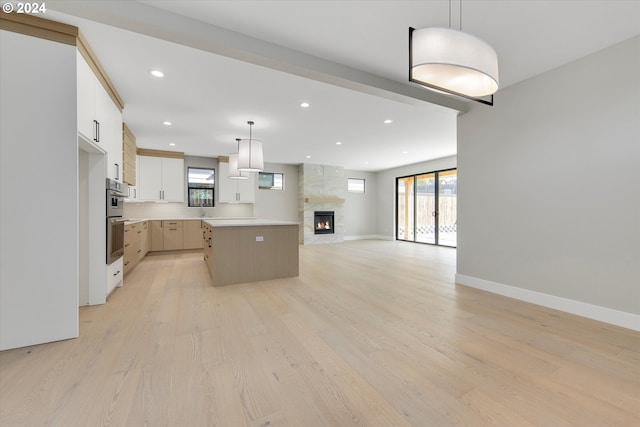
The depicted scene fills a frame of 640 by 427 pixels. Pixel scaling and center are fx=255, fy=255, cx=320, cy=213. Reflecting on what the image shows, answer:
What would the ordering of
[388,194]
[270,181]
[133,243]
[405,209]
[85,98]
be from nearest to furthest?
[85,98] → [133,243] → [270,181] → [405,209] → [388,194]

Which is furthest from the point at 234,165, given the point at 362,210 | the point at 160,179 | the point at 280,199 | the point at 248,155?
the point at 362,210

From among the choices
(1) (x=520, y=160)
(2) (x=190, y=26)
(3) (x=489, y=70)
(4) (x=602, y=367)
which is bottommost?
(4) (x=602, y=367)

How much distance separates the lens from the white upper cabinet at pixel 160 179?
637 cm

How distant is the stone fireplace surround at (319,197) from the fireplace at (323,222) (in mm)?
124

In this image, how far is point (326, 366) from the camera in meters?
1.76

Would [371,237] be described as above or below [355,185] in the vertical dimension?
below

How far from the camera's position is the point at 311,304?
2.94 m

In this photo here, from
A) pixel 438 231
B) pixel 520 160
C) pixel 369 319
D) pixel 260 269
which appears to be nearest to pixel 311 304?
pixel 369 319

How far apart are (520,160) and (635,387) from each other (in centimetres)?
242

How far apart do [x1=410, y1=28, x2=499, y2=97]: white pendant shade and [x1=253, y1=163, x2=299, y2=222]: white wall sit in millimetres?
7023

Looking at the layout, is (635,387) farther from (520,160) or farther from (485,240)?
(520,160)

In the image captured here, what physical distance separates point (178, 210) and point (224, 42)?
5968 millimetres

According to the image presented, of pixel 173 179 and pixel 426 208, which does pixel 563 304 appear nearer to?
pixel 426 208

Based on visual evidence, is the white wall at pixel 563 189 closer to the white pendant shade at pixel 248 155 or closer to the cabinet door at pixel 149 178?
the white pendant shade at pixel 248 155
